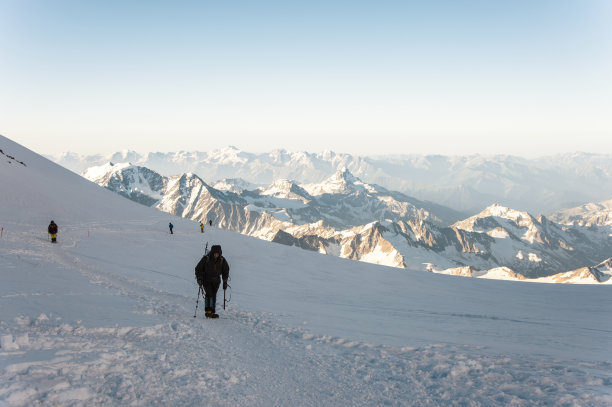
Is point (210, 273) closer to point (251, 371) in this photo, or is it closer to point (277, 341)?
point (277, 341)

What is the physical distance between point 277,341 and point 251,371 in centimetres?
226

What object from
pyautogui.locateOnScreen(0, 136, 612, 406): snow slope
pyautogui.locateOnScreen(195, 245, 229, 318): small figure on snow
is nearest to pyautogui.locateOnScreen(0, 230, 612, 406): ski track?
pyautogui.locateOnScreen(0, 136, 612, 406): snow slope

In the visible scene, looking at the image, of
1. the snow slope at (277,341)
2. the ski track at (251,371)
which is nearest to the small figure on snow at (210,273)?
the snow slope at (277,341)

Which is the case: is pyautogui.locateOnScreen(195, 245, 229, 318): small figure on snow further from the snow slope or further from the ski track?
the ski track

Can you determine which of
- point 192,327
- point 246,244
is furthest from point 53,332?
point 246,244

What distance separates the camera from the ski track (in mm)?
5855

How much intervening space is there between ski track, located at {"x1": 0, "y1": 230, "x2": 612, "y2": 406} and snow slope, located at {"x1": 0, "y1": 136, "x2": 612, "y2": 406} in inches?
1.4

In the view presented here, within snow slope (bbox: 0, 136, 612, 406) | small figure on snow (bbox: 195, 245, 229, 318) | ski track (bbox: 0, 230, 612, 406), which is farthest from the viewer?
small figure on snow (bbox: 195, 245, 229, 318)

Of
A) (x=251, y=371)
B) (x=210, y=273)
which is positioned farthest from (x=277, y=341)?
(x=210, y=273)

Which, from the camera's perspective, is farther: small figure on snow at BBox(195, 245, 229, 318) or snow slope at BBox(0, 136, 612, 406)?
small figure on snow at BBox(195, 245, 229, 318)

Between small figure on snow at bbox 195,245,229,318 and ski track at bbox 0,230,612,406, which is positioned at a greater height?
small figure on snow at bbox 195,245,229,318

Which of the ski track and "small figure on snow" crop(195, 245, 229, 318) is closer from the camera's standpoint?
the ski track

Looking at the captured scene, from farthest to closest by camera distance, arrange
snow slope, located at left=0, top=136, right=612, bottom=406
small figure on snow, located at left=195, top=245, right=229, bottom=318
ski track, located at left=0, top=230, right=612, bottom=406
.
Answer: small figure on snow, located at left=195, top=245, right=229, bottom=318
snow slope, located at left=0, top=136, right=612, bottom=406
ski track, located at left=0, top=230, right=612, bottom=406

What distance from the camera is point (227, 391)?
6203 mm
